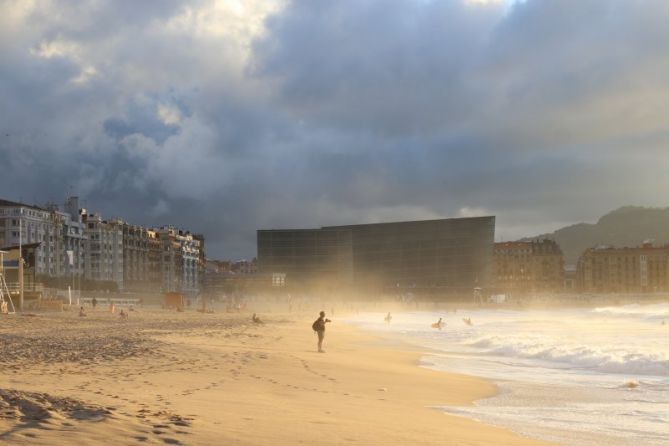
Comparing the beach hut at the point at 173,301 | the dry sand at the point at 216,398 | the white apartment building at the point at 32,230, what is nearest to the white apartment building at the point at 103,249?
the white apartment building at the point at 32,230

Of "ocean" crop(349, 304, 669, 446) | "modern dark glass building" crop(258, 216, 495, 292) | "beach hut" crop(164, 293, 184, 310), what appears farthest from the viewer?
"modern dark glass building" crop(258, 216, 495, 292)

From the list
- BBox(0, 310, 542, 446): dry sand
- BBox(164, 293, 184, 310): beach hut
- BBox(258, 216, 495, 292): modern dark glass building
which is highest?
BBox(258, 216, 495, 292): modern dark glass building

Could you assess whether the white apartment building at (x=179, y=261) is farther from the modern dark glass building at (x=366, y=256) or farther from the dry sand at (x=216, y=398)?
the dry sand at (x=216, y=398)

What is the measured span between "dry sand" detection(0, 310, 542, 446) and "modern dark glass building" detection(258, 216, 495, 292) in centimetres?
11589

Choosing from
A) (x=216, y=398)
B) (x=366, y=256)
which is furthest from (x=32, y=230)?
(x=216, y=398)

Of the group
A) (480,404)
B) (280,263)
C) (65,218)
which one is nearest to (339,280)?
(280,263)

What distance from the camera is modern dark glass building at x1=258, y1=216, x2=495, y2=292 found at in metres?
135

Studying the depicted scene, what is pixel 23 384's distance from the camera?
10625 mm

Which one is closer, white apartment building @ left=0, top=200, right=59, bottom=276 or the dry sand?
the dry sand

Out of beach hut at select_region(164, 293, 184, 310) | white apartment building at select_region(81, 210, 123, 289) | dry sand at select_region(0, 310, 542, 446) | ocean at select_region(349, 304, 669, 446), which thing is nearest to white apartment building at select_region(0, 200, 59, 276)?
white apartment building at select_region(81, 210, 123, 289)

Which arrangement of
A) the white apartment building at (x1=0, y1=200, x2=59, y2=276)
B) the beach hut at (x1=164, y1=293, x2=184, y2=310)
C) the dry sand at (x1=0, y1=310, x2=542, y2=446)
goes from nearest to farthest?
the dry sand at (x1=0, y1=310, x2=542, y2=446) < the beach hut at (x1=164, y1=293, x2=184, y2=310) < the white apartment building at (x1=0, y1=200, x2=59, y2=276)

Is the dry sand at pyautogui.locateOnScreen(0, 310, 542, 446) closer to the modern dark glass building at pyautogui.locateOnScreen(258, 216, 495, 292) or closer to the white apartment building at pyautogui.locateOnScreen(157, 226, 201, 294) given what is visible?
the modern dark glass building at pyautogui.locateOnScreen(258, 216, 495, 292)

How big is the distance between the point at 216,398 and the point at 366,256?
131029mm

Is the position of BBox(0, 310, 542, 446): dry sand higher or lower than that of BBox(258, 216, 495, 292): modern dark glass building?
lower
